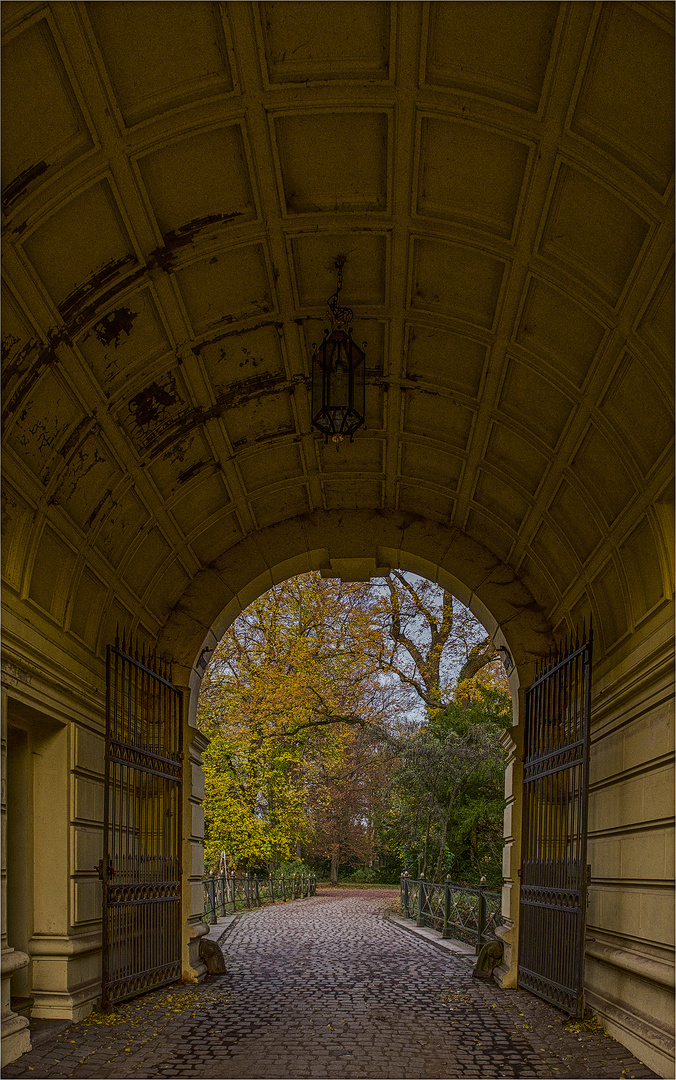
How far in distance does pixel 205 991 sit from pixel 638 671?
5.81 m

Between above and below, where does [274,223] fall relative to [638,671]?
above

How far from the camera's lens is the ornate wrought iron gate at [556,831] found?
24.6 ft

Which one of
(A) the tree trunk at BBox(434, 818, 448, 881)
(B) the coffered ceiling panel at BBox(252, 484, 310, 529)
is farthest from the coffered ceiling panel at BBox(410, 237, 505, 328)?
(A) the tree trunk at BBox(434, 818, 448, 881)

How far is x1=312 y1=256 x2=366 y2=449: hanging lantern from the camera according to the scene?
283 inches

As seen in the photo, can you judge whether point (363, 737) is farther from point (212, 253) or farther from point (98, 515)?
point (212, 253)

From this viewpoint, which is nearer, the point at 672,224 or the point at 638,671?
the point at 672,224

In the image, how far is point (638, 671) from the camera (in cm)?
688

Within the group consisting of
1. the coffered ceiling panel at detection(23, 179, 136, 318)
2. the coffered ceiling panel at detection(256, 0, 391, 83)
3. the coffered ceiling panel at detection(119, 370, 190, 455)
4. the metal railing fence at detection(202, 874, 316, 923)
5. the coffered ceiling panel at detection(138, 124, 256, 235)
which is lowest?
the metal railing fence at detection(202, 874, 316, 923)

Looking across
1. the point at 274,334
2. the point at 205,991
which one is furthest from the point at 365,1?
Result: the point at 205,991

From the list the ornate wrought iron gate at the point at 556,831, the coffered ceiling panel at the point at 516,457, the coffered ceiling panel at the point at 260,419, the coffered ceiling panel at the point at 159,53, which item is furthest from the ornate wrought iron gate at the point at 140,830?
the coffered ceiling panel at the point at 159,53

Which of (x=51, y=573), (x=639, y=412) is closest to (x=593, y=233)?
(x=639, y=412)

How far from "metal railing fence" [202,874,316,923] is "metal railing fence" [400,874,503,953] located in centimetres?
408

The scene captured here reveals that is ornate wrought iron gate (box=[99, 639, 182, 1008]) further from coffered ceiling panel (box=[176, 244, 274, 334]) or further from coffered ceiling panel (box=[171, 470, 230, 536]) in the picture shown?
coffered ceiling panel (box=[176, 244, 274, 334])

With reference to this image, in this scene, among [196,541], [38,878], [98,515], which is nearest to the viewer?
[38,878]
